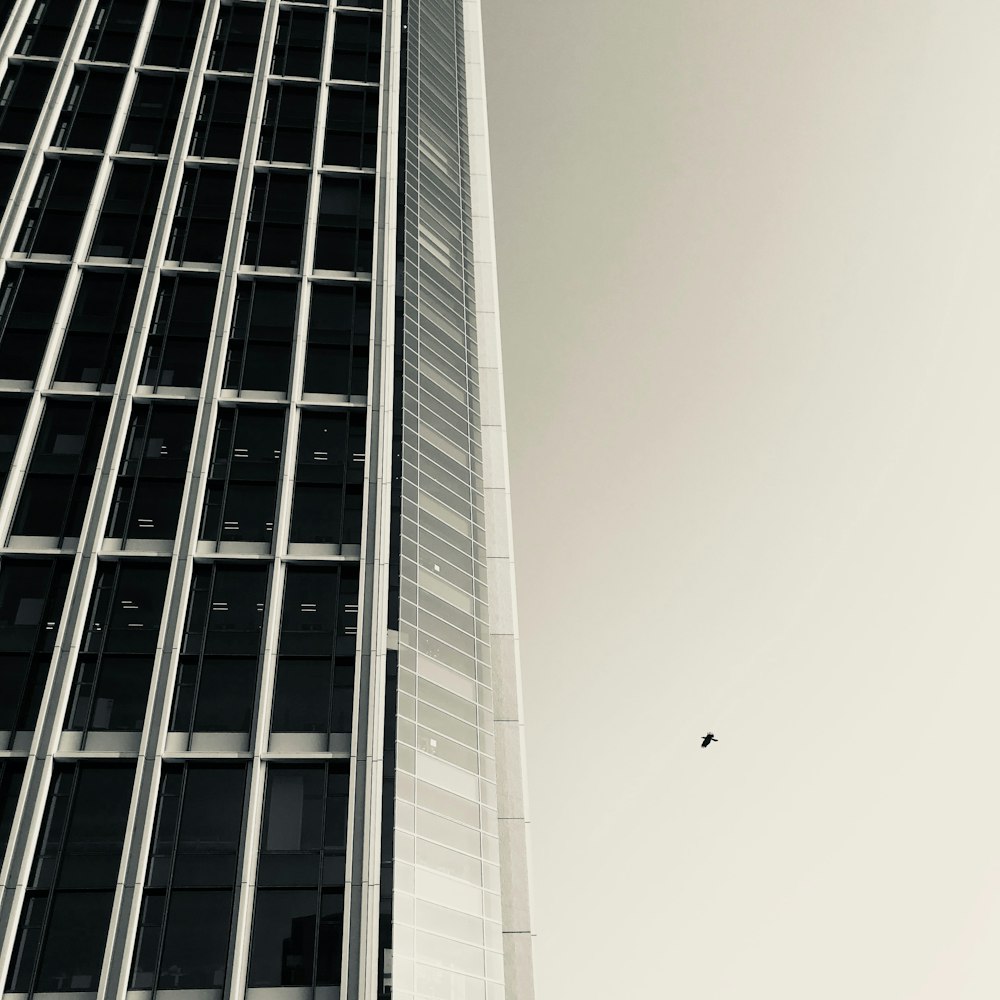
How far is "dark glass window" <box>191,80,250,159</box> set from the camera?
161 ft

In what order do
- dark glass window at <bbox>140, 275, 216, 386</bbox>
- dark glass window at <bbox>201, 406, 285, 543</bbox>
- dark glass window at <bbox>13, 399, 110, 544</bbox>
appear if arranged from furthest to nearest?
1. dark glass window at <bbox>140, 275, 216, 386</bbox>
2. dark glass window at <bbox>201, 406, 285, 543</bbox>
3. dark glass window at <bbox>13, 399, 110, 544</bbox>

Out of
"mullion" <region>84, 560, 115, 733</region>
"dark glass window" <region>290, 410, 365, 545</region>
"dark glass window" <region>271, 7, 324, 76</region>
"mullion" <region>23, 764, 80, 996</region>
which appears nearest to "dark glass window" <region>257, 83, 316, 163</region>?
"dark glass window" <region>271, 7, 324, 76</region>

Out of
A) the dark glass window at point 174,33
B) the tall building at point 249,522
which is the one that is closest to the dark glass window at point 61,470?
the tall building at point 249,522

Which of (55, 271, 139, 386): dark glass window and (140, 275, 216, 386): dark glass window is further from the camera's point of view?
(140, 275, 216, 386): dark glass window

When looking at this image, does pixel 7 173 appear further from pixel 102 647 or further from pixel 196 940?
pixel 196 940

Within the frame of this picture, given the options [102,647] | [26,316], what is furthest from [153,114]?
[102,647]

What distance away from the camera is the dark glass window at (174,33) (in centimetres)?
5294

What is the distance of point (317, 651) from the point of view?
35344 mm

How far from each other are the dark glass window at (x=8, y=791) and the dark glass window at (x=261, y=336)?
16.6m

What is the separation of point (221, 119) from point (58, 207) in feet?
31.2

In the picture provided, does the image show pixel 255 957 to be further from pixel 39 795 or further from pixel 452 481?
pixel 452 481

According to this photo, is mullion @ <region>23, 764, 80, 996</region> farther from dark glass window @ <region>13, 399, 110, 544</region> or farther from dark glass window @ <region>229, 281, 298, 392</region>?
dark glass window @ <region>229, 281, 298, 392</region>

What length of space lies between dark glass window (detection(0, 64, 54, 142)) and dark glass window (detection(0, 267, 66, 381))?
926 cm

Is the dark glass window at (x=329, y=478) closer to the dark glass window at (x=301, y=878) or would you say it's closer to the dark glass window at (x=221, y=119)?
the dark glass window at (x=301, y=878)
